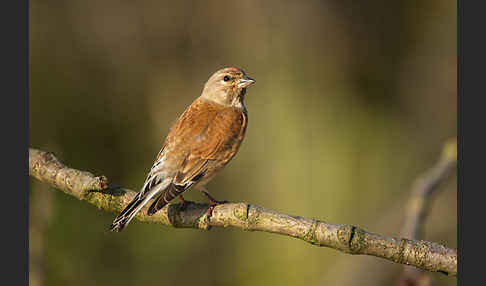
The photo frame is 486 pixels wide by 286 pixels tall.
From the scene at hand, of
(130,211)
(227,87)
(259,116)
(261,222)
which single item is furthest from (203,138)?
(259,116)

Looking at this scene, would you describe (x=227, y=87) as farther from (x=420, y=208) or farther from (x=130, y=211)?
(x=420, y=208)

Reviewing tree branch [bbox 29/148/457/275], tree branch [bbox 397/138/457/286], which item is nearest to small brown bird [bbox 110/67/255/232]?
tree branch [bbox 29/148/457/275]

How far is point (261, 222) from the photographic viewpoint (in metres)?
2.68

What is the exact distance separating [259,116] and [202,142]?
8.05ft

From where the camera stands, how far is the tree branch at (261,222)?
2.50m

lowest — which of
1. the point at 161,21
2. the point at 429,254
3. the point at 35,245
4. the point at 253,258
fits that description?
the point at 253,258

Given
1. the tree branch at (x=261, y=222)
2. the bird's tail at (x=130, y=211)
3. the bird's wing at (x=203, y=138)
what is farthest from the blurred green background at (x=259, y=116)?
the bird's tail at (x=130, y=211)

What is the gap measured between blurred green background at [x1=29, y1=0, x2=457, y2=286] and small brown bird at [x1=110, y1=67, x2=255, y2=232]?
172 centimetres

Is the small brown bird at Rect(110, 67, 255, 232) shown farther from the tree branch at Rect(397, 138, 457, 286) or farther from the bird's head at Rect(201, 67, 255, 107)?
the tree branch at Rect(397, 138, 457, 286)

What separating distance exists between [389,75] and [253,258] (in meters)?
2.85

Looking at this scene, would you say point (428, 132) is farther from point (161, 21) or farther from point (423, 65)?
point (161, 21)

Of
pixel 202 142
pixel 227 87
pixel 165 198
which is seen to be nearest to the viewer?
pixel 165 198

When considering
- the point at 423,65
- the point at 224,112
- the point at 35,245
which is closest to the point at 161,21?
the point at 224,112

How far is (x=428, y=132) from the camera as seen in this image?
6.65 meters
